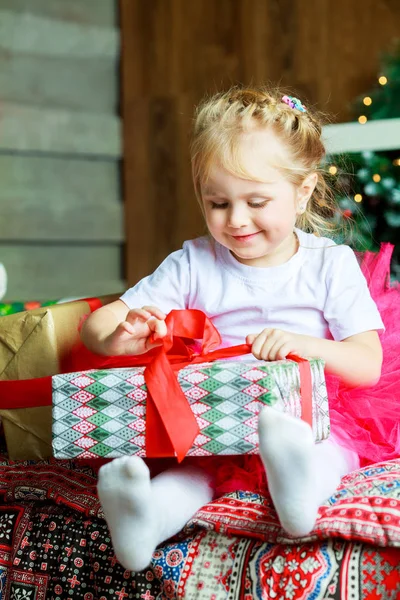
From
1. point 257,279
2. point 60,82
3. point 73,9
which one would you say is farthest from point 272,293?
point 73,9

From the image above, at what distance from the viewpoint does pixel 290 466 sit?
0.93 m

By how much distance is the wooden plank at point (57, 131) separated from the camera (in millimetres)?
3611

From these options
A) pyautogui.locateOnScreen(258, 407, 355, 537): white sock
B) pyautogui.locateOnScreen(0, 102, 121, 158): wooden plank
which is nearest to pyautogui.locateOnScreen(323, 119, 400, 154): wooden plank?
pyautogui.locateOnScreen(0, 102, 121, 158): wooden plank

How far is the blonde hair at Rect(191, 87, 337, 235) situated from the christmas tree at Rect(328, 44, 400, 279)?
160 centimetres

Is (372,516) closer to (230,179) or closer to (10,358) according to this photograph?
(230,179)

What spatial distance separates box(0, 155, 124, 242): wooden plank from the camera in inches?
143

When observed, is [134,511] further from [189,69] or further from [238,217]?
[189,69]

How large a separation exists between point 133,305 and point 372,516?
625mm

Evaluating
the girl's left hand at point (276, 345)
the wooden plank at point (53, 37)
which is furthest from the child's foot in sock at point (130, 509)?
the wooden plank at point (53, 37)

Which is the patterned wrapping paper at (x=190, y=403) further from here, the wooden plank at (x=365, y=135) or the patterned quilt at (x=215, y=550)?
the wooden plank at (x=365, y=135)

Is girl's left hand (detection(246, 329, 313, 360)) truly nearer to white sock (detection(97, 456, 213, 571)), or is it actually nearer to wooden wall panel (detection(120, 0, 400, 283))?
white sock (detection(97, 456, 213, 571))

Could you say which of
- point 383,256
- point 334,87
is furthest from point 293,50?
point 383,256

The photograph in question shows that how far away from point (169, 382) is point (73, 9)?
324 centimetres

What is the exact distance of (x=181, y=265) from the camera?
1.44 metres
